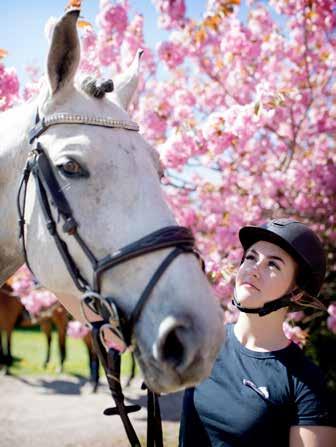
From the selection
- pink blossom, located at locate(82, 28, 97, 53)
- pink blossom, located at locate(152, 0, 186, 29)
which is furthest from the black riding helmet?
pink blossom, located at locate(152, 0, 186, 29)

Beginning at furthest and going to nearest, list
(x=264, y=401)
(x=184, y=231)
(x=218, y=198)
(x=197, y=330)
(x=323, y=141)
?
(x=323, y=141) < (x=218, y=198) < (x=264, y=401) < (x=184, y=231) < (x=197, y=330)

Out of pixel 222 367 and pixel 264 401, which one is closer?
pixel 264 401

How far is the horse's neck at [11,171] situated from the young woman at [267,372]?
0.99 meters

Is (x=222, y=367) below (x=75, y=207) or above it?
below

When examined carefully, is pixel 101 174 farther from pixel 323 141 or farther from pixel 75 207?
pixel 323 141

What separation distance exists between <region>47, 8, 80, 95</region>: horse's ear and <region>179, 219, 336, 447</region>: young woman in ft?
3.47

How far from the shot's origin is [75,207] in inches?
59.8

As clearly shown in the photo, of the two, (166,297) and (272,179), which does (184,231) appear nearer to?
(166,297)

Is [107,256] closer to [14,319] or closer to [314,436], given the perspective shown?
[314,436]

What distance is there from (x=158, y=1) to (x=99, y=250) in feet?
19.3

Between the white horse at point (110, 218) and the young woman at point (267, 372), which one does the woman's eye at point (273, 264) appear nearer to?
the young woman at point (267, 372)

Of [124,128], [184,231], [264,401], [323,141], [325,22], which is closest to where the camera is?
[184,231]

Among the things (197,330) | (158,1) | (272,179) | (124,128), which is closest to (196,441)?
(197,330)

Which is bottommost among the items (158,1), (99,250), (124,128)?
(99,250)
